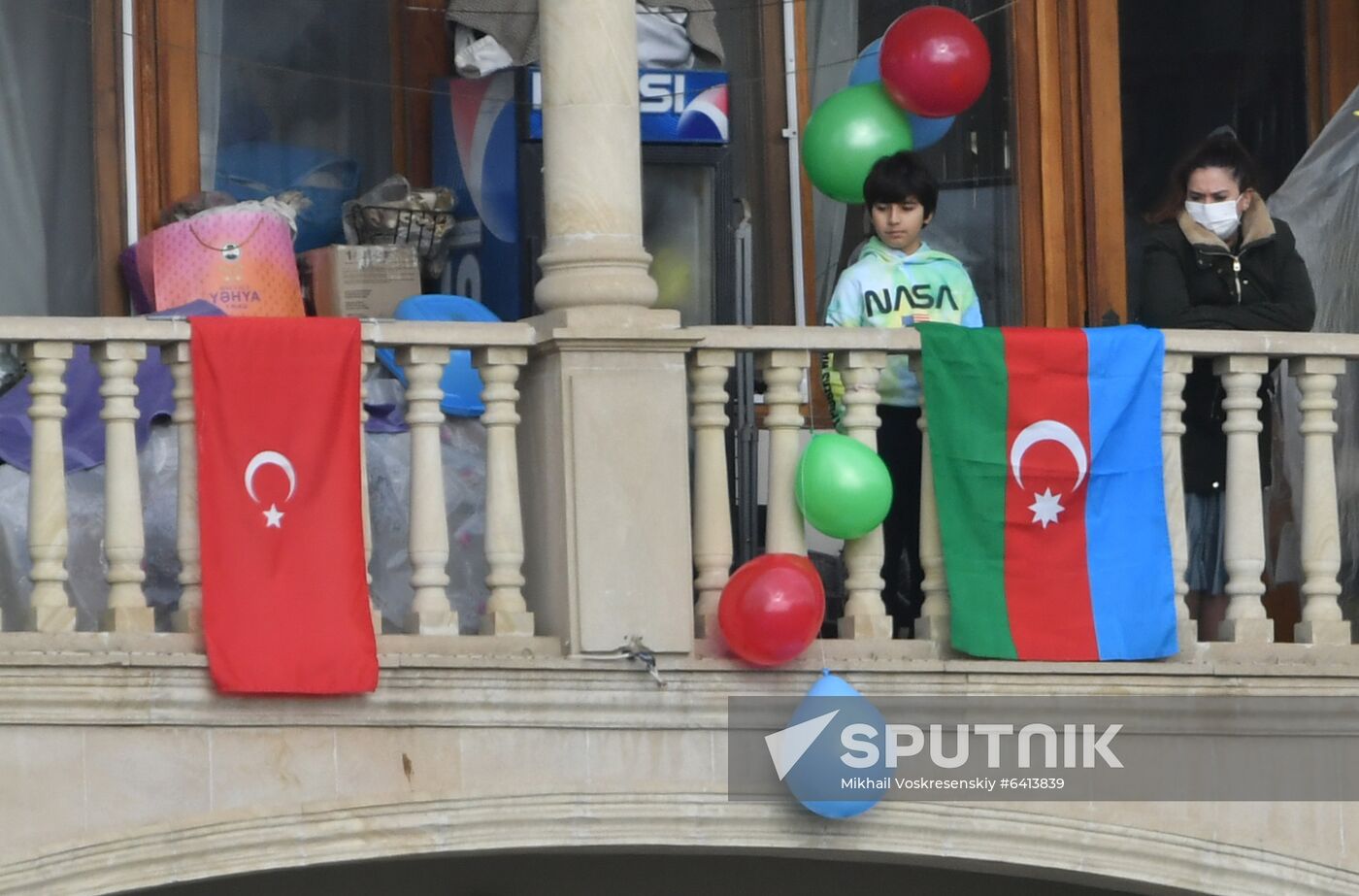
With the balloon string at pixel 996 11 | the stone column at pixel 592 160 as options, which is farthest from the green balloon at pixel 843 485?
the balloon string at pixel 996 11

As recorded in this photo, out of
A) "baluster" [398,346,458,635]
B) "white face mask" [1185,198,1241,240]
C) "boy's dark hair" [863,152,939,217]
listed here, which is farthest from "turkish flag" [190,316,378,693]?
"white face mask" [1185,198,1241,240]

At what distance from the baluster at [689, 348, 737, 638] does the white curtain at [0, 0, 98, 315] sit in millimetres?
2851

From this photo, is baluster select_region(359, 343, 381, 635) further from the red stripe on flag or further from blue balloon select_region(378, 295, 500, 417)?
the red stripe on flag

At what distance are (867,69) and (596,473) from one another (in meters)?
2.27

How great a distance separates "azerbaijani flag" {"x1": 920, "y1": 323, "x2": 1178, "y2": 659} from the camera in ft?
28.2

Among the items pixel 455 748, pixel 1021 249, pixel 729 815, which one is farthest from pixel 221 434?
pixel 1021 249

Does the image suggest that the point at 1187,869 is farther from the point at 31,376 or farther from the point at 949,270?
the point at 31,376

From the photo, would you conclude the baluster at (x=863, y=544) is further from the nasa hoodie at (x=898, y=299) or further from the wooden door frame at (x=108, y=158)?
the wooden door frame at (x=108, y=158)

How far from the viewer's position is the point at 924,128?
9750 mm

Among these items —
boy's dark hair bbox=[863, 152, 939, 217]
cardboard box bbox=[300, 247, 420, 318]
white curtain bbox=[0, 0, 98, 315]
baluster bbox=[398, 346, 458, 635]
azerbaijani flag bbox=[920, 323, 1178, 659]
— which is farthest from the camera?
cardboard box bbox=[300, 247, 420, 318]

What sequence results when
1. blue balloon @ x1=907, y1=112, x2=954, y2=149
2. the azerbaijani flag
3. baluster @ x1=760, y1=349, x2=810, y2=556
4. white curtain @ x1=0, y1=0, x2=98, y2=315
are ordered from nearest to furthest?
baluster @ x1=760, y1=349, x2=810, y2=556, the azerbaijani flag, blue balloon @ x1=907, y1=112, x2=954, y2=149, white curtain @ x1=0, y1=0, x2=98, y2=315

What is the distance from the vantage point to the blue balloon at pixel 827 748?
8281mm

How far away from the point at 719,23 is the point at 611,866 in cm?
345

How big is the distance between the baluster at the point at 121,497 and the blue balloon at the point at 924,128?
9.55 ft
